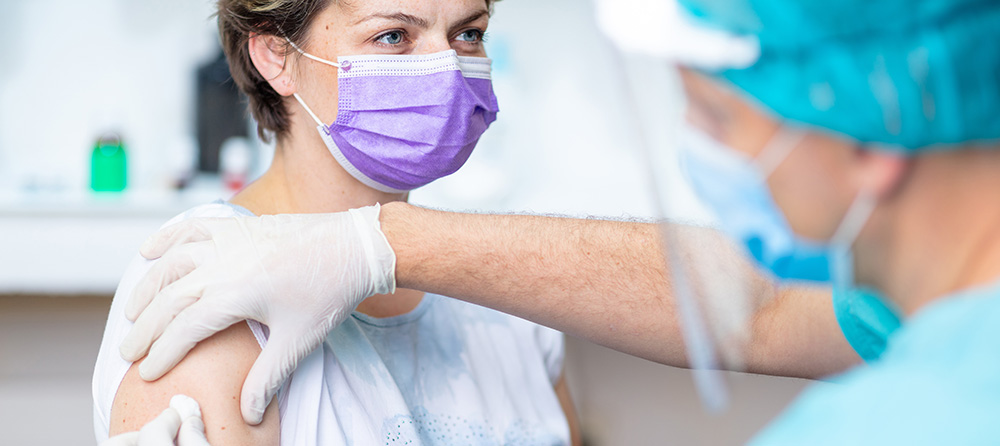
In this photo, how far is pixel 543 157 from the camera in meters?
2.77

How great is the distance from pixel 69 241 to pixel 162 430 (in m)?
1.44

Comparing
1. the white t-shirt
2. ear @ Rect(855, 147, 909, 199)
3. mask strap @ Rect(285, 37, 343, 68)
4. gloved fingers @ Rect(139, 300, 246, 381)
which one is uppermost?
ear @ Rect(855, 147, 909, 199)

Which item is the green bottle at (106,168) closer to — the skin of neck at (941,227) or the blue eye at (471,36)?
the blue eye at (471,36)

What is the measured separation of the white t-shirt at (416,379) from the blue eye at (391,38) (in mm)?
337

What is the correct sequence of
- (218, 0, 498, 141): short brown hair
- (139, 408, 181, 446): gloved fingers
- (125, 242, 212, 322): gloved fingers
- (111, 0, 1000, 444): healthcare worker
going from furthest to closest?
1. (218, 0, 498, 141): short brown hair
2. (125, 242, 212, 322): gloved fingers
3. (139, 408, 181, 446): gloved fingers
4. (111, 0, 1000, 444): healthcare worker

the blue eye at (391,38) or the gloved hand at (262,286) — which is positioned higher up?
the blue eye at (391,38)

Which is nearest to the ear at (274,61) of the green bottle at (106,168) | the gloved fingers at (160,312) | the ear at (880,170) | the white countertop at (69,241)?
Result: the gloved fingers at (160,312)

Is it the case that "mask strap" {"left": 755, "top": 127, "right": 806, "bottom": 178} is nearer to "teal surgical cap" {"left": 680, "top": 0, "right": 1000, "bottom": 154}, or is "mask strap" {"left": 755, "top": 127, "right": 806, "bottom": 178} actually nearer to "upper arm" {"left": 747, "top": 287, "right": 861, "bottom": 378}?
"teal surgical cap" {"left": 680, "top": 0, "right": 1000, "bottom": 154}

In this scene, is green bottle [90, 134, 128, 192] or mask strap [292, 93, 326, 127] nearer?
mask strap [292, 93, 326, 127]

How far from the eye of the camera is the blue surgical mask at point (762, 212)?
2.01 ft

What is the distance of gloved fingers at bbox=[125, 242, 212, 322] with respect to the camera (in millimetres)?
1007

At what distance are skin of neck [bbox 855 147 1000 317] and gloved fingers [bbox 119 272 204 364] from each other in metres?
0.76

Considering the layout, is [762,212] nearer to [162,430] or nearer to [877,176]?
[877,176]

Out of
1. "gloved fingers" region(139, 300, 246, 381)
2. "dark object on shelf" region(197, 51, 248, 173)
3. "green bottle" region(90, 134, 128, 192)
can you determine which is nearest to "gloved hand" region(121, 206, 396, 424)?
"gloved fingers" region(139, 300, 246, 381)
